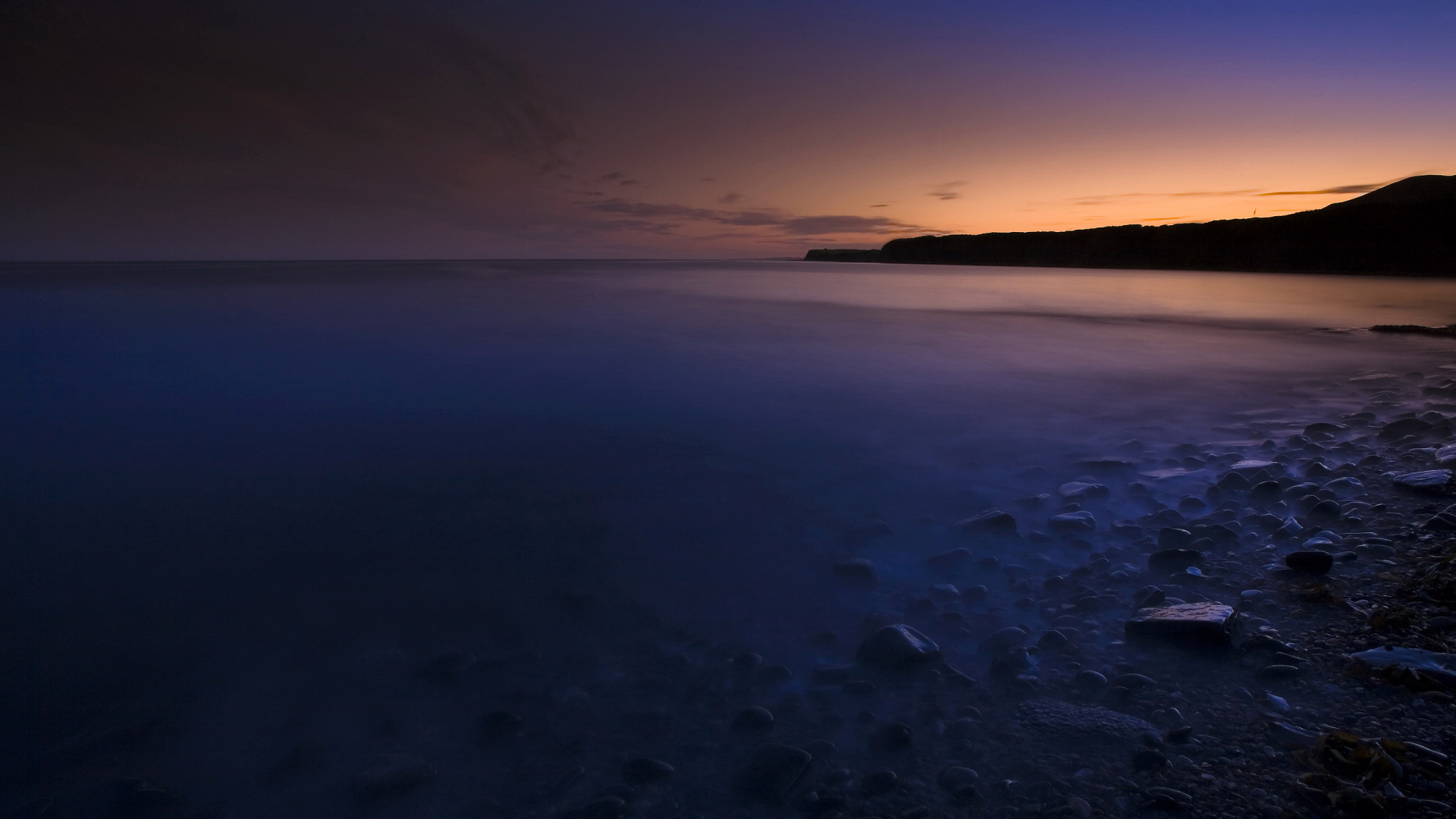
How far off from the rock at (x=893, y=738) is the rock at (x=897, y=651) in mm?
298

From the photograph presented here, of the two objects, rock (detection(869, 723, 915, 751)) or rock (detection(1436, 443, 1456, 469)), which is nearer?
rock (detection(869, 723, 915, 751))

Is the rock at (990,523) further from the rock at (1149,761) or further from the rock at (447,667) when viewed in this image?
the rock at (447,667)

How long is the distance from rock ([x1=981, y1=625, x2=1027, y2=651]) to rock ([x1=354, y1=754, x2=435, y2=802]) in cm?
182

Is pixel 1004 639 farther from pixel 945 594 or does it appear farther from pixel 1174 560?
pixel 1174 560

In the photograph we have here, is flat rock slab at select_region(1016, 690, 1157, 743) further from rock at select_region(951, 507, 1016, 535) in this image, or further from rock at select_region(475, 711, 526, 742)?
rock at select_region(475, 711, 526, 742)

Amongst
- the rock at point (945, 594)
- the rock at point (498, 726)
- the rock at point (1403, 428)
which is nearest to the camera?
the rock at point (498, 726)

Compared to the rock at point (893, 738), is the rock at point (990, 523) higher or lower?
higher

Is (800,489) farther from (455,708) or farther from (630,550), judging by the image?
(455,708)

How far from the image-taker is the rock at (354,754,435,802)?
1.67 metres

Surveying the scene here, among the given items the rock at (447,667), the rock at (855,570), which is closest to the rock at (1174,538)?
the rock at (855,570)

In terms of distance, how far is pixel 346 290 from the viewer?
26891 mm

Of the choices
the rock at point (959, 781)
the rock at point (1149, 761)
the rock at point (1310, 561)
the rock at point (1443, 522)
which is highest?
the rock at point (1443, 522)

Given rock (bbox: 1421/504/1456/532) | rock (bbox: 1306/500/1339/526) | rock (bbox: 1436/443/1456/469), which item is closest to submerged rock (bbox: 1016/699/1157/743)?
rock (bbox: 1306/500/1339/526)

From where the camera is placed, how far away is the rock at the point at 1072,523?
10.4 feet
